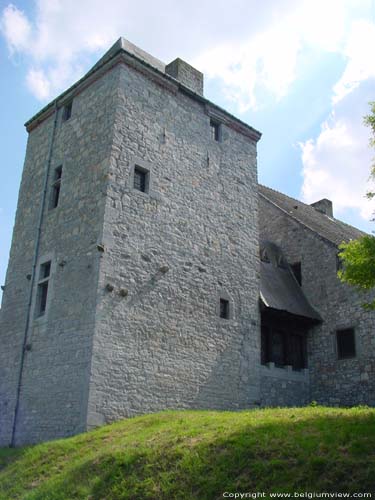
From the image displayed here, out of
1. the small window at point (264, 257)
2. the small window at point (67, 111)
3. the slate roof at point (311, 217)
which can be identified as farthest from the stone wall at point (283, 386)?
the small window at point (67, 111)

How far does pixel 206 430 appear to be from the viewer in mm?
9914

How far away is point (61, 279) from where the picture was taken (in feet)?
49.5

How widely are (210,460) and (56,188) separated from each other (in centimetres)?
1125

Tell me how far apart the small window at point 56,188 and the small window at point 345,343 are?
10.2 meters

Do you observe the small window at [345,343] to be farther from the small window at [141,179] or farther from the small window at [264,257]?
the small window at [141,179]

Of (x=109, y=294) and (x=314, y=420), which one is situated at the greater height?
(x=109, y=294)

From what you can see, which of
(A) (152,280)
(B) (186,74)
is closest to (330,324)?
(A) (152,280)

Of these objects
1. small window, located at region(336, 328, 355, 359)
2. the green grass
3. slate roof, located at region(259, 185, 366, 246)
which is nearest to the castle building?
small window, located at region(336, 328, 355, 359)

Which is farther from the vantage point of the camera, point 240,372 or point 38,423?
point 240,372

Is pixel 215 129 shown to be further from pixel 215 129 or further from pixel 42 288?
pixel 42 288

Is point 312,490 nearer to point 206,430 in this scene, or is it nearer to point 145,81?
point 206,430

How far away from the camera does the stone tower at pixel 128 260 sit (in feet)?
45.3

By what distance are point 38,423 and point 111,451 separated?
473 centimetres

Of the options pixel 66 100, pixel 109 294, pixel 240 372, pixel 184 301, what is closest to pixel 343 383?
pixel 240 372
